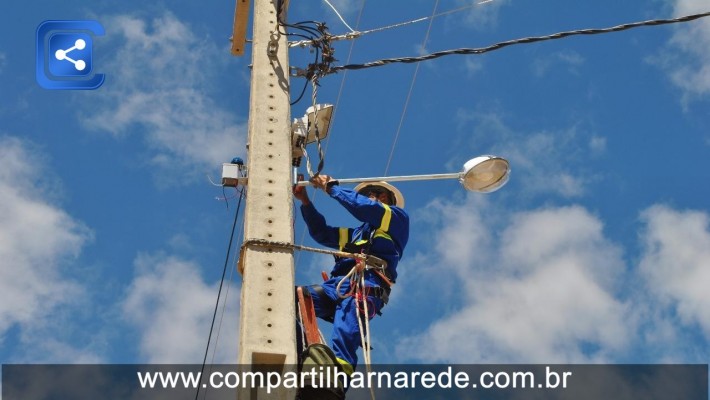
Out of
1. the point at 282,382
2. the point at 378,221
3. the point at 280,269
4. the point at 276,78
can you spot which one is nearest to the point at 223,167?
the point at 276,78

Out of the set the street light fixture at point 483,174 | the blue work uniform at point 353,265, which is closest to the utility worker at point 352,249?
the blue work uniform at point 353,265

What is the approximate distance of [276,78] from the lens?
204 inches

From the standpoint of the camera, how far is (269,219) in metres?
4.39

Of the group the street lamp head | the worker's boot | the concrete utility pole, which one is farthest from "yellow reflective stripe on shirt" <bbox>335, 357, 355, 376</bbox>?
the street lamp head

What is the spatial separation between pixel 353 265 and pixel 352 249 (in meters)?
0.31

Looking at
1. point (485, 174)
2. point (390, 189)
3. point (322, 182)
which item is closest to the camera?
point (322, 182)

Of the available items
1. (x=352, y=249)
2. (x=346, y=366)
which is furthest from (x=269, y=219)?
(x=352, y=249)

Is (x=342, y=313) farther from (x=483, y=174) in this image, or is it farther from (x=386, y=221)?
(x=483, y=174)

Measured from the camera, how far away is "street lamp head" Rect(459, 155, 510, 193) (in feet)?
18.9

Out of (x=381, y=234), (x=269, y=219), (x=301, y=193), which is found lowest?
(x=269, y=219)

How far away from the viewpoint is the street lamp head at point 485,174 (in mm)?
5773

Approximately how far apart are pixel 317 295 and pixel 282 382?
6.71 ft

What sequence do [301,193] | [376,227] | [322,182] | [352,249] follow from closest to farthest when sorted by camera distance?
[322,182], [301,193], [376,227], [352,249]

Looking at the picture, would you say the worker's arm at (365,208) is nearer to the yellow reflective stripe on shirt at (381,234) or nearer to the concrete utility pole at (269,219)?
the yellow reflective stripe on shirt at (381,234)
